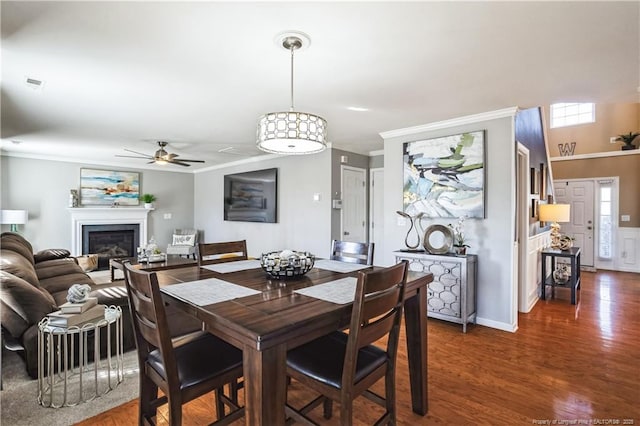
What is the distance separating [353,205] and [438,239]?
184cm

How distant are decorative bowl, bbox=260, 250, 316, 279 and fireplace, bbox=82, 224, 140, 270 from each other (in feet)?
20.5

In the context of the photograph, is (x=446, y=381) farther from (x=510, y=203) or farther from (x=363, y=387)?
(x=510, y=203)

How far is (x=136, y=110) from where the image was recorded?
3.40 m

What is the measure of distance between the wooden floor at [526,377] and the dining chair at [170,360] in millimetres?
529

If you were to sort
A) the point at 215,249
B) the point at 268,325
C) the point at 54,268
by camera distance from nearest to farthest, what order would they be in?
the point at 268,325 → the point at 215,249 → the point at 54,268

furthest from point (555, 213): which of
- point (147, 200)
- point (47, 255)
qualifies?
point (147, 200)

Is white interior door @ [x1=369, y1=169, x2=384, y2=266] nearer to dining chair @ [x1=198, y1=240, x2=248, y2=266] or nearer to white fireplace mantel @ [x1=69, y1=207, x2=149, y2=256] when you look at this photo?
dining chair @ [x1=198, y1=240, x2=248, y2=266]

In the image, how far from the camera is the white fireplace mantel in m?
6.29

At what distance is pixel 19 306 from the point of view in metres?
2.19

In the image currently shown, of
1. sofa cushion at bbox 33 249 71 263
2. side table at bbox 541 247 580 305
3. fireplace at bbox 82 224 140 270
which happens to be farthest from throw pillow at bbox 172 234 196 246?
side table at bbox 541 247 580 305

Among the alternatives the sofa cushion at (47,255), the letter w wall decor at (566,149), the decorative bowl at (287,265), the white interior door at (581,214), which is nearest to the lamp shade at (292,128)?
the decorative bowl at (287,265)

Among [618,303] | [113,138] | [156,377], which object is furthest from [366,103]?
[618,303]

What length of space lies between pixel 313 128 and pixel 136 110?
247 centimetres

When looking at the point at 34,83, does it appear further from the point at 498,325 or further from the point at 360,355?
the point at 498,325
